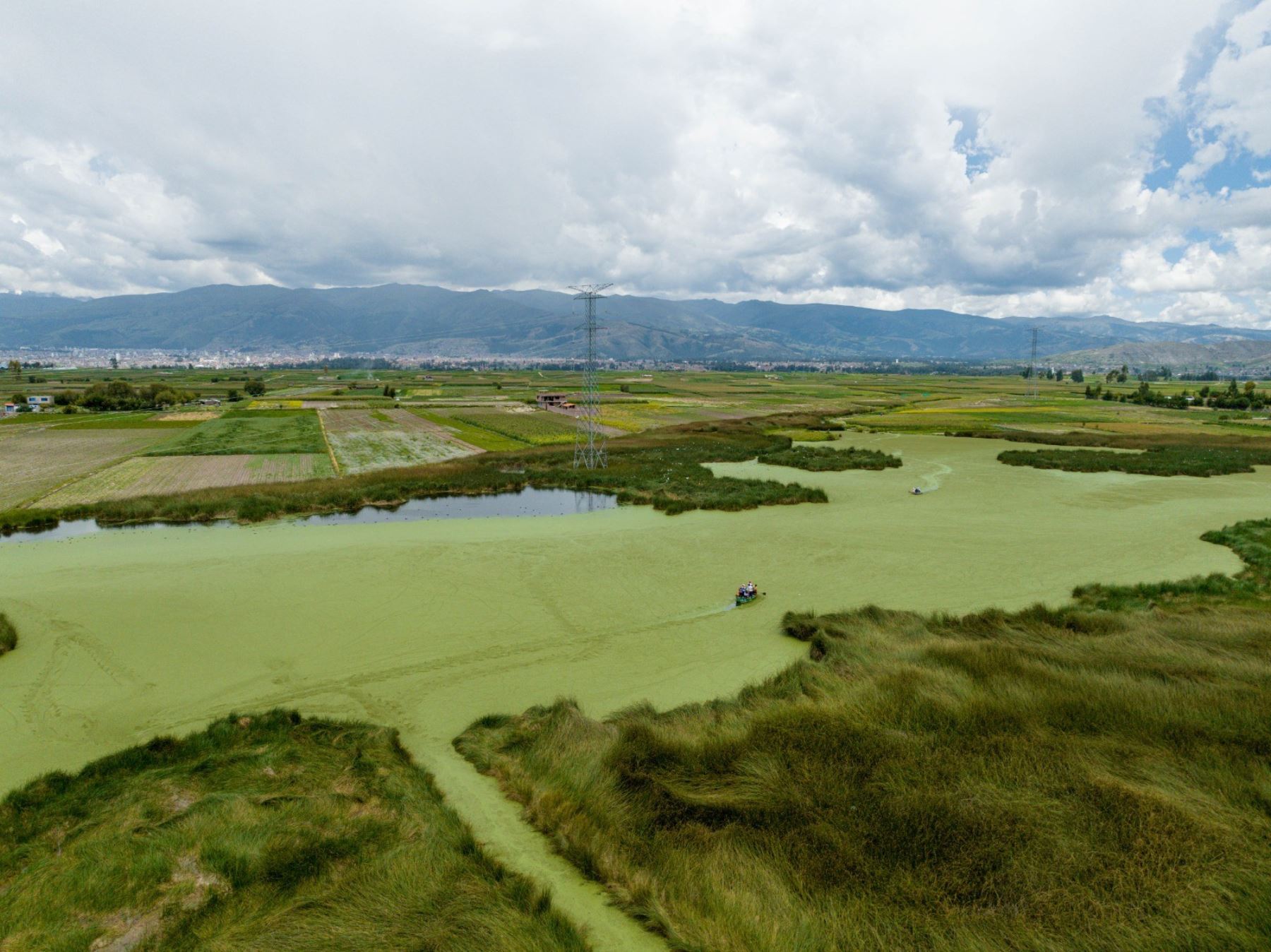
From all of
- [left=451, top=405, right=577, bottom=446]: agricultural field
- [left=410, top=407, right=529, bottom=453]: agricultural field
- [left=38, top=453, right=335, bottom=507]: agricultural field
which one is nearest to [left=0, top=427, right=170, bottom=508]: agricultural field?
[left=38, top=453, right=335, bottom=507]: agricultural field

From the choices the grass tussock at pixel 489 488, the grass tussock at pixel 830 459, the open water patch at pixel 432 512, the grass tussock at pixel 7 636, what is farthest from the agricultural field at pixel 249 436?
the grass tussock at pixel 830 459

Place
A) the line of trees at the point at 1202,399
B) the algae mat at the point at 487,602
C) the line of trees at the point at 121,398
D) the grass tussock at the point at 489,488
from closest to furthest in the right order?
1. the algae mat at the point at 487,602
2. the grass tussock at the point at 489,488
3. the line of trees at the point at 121,398
4. the line of trees at the point at 1202,399

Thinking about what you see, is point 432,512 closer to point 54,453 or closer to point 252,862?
point 252,862

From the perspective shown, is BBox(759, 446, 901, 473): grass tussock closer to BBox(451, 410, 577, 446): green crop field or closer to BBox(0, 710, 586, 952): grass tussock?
BBox(451, 410, 577, 446): green crop field

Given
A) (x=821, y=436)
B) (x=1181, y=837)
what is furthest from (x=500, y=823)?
(x=821, y=436)

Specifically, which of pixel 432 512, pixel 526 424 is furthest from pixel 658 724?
pixel 526 424

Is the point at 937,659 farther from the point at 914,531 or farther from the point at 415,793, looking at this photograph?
the point at 914,531

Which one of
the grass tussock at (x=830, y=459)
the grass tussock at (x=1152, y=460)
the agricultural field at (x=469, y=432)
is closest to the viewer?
the grass tussock at (x=1152, y=460)

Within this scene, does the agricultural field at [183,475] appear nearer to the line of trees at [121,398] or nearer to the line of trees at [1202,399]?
the line of trees at [121,398]
